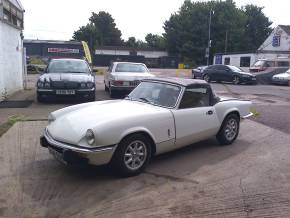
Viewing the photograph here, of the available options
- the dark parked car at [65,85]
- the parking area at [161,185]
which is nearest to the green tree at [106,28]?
the dark parked car at [65,85]

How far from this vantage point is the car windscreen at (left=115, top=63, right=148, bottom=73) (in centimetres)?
1409

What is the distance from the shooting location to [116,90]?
13148 millimetres

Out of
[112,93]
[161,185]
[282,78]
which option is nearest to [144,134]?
[161,185]

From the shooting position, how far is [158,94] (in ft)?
19.7

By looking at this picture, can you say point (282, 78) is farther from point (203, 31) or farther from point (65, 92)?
point (203, 31)

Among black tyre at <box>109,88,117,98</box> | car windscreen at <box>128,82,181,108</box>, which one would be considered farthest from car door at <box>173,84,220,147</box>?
black tyre at <box>109,88,117,98</box>

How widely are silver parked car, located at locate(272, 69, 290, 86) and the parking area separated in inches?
762

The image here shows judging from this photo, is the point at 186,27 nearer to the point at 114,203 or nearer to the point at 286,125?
the point at 286,125

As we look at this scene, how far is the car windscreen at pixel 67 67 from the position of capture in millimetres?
12094

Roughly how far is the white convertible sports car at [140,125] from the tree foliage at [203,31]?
60506 millimetres

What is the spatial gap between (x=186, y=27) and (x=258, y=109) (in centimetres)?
6025

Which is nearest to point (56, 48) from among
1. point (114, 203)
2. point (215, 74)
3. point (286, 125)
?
point (215, 74)

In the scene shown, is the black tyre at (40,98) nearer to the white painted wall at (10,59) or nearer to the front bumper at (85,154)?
the white painted wall at (10,59)

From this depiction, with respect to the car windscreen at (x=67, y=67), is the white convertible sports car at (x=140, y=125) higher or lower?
lower
